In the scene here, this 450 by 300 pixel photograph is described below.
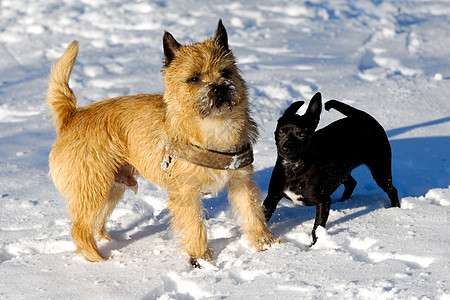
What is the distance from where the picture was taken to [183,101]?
3.21 metres

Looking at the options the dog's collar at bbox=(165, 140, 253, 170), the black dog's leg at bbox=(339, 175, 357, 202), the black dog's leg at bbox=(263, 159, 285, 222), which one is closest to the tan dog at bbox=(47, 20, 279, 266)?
the dog's collar at bbox=(165, 140, 253, 170)

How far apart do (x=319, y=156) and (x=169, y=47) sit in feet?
4.41

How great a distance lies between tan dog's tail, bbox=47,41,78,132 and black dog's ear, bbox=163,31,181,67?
0.85 metres

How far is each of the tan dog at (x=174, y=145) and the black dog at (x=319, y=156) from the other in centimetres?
24

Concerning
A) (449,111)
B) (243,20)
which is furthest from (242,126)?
(243,20)

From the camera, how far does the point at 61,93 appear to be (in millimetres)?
3783

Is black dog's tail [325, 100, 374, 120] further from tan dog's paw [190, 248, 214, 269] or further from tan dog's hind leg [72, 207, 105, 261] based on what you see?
tan dog's hind leg [72, 207, 105, 261]

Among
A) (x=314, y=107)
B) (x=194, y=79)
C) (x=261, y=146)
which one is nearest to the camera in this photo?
(x=194, y=79)

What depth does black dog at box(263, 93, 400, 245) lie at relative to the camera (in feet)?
11.8

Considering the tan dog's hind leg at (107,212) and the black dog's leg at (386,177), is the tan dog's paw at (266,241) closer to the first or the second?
the black dog's leg at (386,177)

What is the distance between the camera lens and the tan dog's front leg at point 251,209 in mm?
3609

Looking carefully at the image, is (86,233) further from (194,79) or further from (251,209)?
(194,79)

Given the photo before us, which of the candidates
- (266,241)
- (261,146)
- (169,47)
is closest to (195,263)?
(266,241)

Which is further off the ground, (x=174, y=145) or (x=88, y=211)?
(x=174, y=145)
